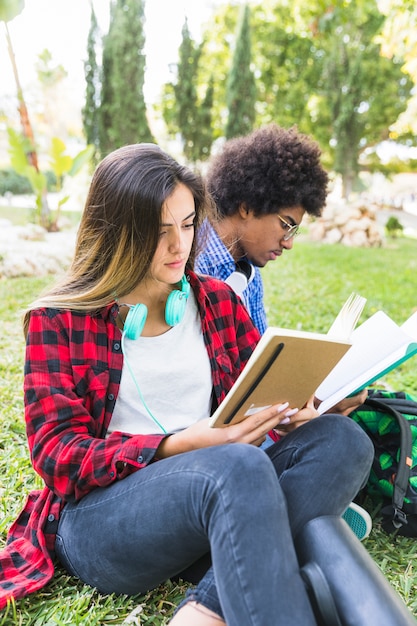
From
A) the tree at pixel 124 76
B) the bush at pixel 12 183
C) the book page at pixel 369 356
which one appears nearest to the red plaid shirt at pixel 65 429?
the book page at pixel 369 356

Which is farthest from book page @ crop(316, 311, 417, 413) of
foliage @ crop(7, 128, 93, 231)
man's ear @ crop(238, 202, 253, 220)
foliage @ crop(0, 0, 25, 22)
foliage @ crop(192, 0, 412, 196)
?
foliage @ crop(192, 0, 412, 196)

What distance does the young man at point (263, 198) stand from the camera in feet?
8.78

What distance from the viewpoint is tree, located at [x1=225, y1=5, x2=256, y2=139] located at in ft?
49.6

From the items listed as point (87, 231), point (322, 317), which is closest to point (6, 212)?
point (322, 317)

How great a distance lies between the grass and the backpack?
0.40 ft

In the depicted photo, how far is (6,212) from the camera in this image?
12.3 m

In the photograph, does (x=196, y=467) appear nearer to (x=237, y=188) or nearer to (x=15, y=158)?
(x=237, y=188)

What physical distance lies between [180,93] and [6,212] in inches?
243

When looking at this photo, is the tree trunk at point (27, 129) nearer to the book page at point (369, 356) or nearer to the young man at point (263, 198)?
the young man at point (263, 198)

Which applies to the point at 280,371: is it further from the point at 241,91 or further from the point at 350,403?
the point at 241,91

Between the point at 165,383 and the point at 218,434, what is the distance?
0.97ft

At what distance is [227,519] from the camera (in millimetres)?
1259

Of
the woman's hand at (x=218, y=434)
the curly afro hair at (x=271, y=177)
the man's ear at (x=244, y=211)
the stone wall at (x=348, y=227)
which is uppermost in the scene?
the curly afro hair at (x=271, y=177)

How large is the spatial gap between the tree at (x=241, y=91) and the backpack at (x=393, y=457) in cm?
1373
